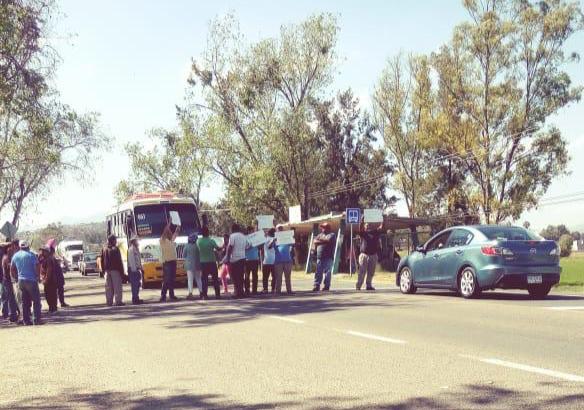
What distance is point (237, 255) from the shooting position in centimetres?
1875

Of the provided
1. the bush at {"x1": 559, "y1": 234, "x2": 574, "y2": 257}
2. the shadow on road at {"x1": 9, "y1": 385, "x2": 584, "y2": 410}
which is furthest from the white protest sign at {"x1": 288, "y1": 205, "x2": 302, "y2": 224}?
the bush at {"x1": 559, "y1": 234, "x2": 574, "y2": 257}

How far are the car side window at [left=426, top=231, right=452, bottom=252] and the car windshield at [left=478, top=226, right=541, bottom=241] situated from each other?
1209mm

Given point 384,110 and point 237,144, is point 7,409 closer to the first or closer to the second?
point 237,144

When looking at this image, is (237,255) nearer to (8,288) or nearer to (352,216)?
(8,288)

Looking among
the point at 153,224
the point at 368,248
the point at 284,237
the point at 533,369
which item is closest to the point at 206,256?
the point at 284,237

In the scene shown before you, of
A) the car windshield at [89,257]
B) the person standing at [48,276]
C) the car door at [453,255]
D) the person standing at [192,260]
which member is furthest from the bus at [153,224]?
the car windshield at [89,257]

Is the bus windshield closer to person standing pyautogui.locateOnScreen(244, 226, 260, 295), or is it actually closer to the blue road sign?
the blue road sign

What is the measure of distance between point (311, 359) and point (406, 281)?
1055 centimetres

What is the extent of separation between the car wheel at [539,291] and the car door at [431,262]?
2072mm

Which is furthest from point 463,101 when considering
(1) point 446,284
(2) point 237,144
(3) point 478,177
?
(1) point 446,284

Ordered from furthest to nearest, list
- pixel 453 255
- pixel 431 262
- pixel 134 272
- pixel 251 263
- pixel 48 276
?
1. pixel 251 263
2. pixel 134 272
3. pixel 48 276
4. pixel 431 262
5. pixel 453 255

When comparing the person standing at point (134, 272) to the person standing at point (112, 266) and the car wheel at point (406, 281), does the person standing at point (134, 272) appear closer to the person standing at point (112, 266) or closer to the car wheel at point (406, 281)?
the person standing at point (112, 266)

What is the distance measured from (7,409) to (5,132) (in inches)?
1364

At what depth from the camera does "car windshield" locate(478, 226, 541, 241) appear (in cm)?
1605
